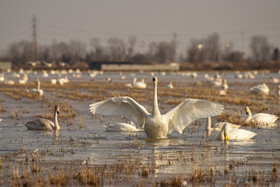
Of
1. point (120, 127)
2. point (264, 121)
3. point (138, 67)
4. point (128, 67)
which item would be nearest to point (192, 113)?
point (120, 127)

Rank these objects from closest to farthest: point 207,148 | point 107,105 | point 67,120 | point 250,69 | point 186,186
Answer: point 186,186 < point 207,148 < point 107,105 < point 67,120 < point 250,69

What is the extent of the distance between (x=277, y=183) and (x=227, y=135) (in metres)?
4.21

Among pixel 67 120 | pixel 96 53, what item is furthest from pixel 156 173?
pixel 96 53

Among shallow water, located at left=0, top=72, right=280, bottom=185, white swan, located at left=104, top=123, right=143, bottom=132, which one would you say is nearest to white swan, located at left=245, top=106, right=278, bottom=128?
shallow water, located at left=0, top=72, right=280, bottom=185

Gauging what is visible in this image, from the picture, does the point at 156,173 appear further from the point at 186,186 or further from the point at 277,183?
the point at 277,183

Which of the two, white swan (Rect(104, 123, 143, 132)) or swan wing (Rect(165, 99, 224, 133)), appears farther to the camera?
white swan (Rect(104, 123, 143, 132))

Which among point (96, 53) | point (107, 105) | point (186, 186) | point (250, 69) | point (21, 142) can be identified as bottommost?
point (186, 186)

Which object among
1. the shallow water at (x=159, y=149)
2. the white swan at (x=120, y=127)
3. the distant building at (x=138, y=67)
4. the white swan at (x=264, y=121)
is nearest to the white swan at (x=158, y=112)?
the shallow water at (x=159, y=149)

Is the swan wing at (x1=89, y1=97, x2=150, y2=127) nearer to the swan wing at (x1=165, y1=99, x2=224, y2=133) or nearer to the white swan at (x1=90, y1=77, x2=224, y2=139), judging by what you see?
the white swan at (x1=90, y1=77, x2=224, y2=139)

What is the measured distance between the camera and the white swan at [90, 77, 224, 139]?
10.8 m

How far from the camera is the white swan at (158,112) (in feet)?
35.5

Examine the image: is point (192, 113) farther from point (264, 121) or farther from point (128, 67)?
point (128, 67)

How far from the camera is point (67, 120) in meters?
14.7

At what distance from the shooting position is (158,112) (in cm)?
1083
